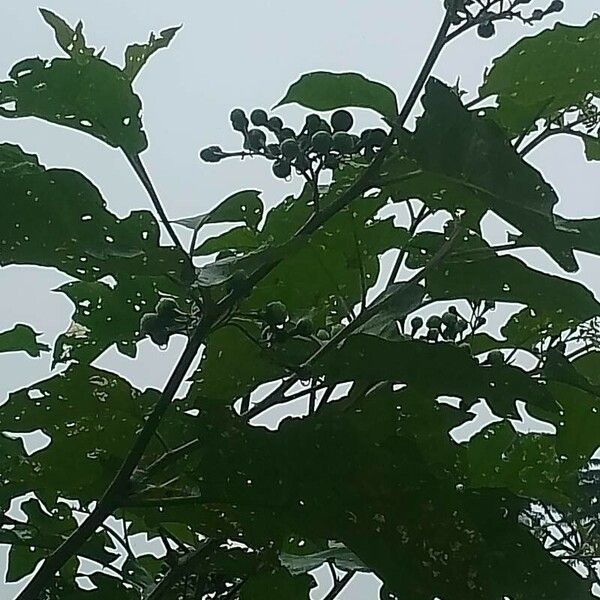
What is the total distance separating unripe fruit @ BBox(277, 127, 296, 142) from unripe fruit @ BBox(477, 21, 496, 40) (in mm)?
Answer: 160

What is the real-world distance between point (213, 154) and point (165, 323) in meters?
0.15

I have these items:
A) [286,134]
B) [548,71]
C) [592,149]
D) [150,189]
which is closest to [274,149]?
[286,134]

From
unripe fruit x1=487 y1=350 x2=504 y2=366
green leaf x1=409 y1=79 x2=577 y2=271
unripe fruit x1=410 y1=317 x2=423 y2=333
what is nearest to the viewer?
green leaf x1=409 y1=79 x2=577 y2=271

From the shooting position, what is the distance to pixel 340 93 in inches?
29.8

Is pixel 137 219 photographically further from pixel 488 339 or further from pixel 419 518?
pixel 488 339

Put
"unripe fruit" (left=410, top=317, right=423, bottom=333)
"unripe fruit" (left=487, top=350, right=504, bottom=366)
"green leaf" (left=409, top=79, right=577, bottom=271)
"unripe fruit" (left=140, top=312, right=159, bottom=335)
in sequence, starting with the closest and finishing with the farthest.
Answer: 1. "green leaf" (left=409, top=79, right=577, bottom=271)
2. "unripe fruit" (left=140, top=312, right=159, bottom=335)
3. "unripe fruit" (left=487, top=350, right=504, bottom=366)
4. "unripe fruit" (left=410, top=317, right=423, bottom=333)

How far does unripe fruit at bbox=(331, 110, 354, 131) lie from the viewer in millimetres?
732

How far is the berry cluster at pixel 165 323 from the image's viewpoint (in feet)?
2.35

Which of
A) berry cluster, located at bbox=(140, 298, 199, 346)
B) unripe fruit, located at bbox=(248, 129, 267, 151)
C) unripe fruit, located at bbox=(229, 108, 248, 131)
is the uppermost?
unripe fruit, located at bbox=(229, 108, 248, 131)

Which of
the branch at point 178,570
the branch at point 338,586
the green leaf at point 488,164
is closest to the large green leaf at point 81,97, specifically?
the green leaf at point 488,164

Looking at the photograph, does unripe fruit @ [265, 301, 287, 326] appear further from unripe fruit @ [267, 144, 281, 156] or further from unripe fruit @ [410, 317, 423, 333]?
unripe fruit @ [410, 317, 423, 333]

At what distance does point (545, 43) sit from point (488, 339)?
30 centimetres

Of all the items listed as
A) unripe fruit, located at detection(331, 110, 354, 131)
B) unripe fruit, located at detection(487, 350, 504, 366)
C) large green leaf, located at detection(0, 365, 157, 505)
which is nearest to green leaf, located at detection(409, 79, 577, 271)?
unripe fruit, located at detection(331, 110, 354, 131)

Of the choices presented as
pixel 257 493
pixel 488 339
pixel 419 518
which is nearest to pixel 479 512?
pixel 419 518
